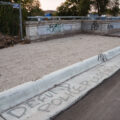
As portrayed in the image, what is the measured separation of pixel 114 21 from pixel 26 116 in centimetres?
1553

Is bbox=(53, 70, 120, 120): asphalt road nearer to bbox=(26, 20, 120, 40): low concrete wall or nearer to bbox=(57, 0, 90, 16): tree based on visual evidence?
bbox=(26, 20, 120, 40): low concrete wall

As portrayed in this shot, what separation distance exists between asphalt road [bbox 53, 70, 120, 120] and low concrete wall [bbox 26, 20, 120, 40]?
23.9ft

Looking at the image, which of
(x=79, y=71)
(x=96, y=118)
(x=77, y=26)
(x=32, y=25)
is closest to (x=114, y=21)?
(x=77, y=26)

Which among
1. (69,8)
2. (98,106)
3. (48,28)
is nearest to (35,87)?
(98,106)

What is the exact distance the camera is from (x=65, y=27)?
1316 centimetres

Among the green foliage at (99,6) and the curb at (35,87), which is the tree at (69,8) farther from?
the curb at (35,87)

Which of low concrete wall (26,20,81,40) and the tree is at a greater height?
the tree

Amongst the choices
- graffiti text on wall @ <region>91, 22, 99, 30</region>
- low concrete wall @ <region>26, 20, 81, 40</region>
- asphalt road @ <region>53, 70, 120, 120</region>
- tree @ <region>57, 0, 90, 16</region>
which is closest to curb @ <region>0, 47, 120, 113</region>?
asphalt road @ <region>53, 70, 120, 120</region>

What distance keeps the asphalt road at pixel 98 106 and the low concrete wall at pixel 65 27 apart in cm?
729

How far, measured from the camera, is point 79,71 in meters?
5.25

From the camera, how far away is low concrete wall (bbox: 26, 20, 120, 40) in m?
10.4

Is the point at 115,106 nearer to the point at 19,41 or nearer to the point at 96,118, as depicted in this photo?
the point at 96,118

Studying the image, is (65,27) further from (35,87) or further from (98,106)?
(98,106)

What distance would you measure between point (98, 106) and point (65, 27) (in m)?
10.5
